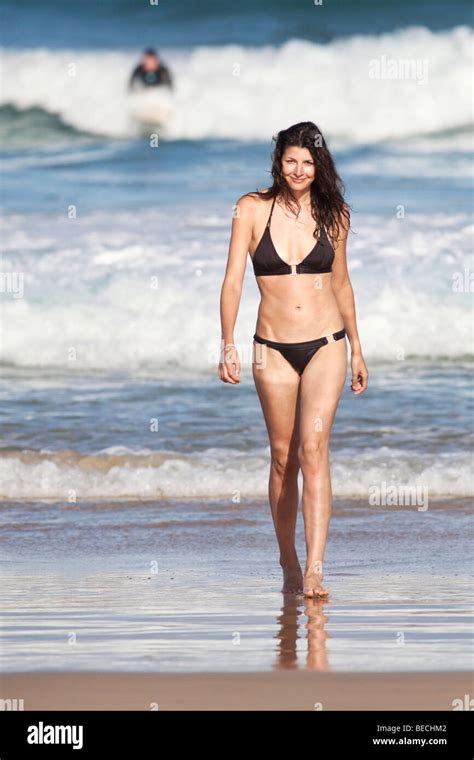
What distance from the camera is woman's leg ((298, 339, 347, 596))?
5188mm

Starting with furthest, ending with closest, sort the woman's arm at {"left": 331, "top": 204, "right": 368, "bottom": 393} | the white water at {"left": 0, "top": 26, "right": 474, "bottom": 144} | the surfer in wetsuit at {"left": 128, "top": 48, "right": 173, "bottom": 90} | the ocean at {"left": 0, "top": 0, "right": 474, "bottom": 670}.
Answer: the surfer in wetsuit at {"left": 128, "top": 48, "right": 173, "bottom": 90} → the white water at {"left": 0, "top": 26, "right": 474, "bottom": 144} → the ocean at {"left": 0, "top": 0, "right": 474, "bottom": 670} → the woman's arm at {"left": 331, "top": 204, "right": 368, "bottom": 393}

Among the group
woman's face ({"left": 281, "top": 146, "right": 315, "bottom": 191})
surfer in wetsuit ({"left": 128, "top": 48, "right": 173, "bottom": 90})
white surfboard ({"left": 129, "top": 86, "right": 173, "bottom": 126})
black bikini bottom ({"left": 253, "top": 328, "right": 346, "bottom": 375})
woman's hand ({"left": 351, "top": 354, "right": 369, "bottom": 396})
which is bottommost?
woman's hand ({"left": 351, "top": 354, "right": 369, "bottom": 396})

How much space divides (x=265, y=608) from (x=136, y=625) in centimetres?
53

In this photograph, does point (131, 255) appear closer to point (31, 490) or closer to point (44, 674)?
point (31, 490)

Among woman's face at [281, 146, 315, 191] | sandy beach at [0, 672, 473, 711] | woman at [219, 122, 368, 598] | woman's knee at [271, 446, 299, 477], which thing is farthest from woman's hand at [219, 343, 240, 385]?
sandy beach at [0, 672, 473, 711]

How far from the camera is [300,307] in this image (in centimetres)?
529

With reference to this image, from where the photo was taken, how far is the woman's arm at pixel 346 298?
536 centimetres

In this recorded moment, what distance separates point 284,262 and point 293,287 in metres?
0.10

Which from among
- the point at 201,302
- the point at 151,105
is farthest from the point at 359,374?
the point at 151,105

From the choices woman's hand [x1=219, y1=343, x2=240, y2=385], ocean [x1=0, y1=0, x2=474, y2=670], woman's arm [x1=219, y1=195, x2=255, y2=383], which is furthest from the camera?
ocean [x1=0, y1=0, x2=474, y2=670]

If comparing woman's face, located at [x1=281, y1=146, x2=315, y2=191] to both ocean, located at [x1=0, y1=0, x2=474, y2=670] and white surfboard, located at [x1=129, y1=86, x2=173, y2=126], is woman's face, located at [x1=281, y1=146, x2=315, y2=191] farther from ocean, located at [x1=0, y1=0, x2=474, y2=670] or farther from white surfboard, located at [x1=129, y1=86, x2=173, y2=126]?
white surfboard, located at [x1=129, y1=86, x2=173, y2=126]

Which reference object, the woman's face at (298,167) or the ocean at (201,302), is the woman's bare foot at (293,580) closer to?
the ocean at (201,302)

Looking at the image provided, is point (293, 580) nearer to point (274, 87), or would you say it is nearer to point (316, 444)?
point (316, 444)

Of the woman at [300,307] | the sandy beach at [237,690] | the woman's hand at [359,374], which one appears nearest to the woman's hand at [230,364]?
the woman at [300,307]
